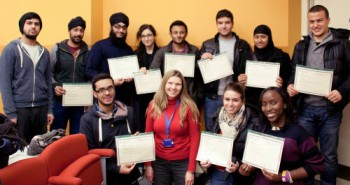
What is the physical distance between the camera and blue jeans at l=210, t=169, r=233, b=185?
254 centimetres

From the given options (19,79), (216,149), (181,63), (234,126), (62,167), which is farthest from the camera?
(181,63)

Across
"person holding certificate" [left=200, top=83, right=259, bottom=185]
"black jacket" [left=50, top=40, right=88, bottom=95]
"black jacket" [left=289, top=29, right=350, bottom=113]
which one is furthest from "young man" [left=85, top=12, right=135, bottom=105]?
"black jacket" [left=289, top=29, right=350, bottom=113]

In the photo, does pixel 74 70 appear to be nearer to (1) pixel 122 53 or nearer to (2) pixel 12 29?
(1) pixel 122 53

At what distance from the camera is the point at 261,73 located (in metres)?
3.30

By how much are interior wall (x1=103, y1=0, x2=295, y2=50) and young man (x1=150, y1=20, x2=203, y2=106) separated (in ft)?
2.26

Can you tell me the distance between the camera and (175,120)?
279 cm

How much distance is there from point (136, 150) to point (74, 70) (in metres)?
1.69

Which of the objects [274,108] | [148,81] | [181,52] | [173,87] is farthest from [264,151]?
[181,52]

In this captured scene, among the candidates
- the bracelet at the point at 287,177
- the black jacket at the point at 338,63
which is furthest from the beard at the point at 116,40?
the bracelet at the point at 287,177

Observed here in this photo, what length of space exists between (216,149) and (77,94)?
1949 mm

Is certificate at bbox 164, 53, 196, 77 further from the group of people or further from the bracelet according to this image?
the bracelet

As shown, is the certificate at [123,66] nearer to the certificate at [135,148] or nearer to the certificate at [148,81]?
the certificate at [148,81]

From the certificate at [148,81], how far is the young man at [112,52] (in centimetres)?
24

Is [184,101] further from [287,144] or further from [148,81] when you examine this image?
[287,144]
